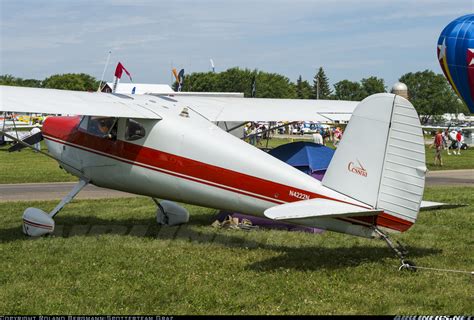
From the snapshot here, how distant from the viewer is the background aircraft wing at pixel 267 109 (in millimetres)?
10117

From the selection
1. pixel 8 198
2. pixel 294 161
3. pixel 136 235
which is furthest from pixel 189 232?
pixel 8 198

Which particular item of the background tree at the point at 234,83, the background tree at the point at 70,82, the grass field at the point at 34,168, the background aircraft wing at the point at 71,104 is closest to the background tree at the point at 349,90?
the background tree at the point at 234,83

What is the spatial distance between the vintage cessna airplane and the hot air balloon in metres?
9.31

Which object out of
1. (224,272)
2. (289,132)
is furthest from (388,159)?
(289,132)

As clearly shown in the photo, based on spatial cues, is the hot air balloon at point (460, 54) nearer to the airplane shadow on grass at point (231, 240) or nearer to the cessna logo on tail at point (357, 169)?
the airplane shadow on grass at point (231, 240)

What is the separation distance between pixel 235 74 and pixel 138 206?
113689 millimetres

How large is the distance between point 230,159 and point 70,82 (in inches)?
4608

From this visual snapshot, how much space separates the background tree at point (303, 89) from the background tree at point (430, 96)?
24.5 meters

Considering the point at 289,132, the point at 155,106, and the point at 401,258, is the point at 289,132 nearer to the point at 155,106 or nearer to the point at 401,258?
the point at 155,106

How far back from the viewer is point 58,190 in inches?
610

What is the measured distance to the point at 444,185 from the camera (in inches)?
659

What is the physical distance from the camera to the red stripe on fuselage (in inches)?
285

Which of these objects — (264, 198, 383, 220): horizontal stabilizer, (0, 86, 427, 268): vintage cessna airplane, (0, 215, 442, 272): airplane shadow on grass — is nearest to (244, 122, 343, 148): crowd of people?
(0, 86, 427, 268): vintage cessna airplane

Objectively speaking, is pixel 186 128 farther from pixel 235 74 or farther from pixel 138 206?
pixel 235 74
